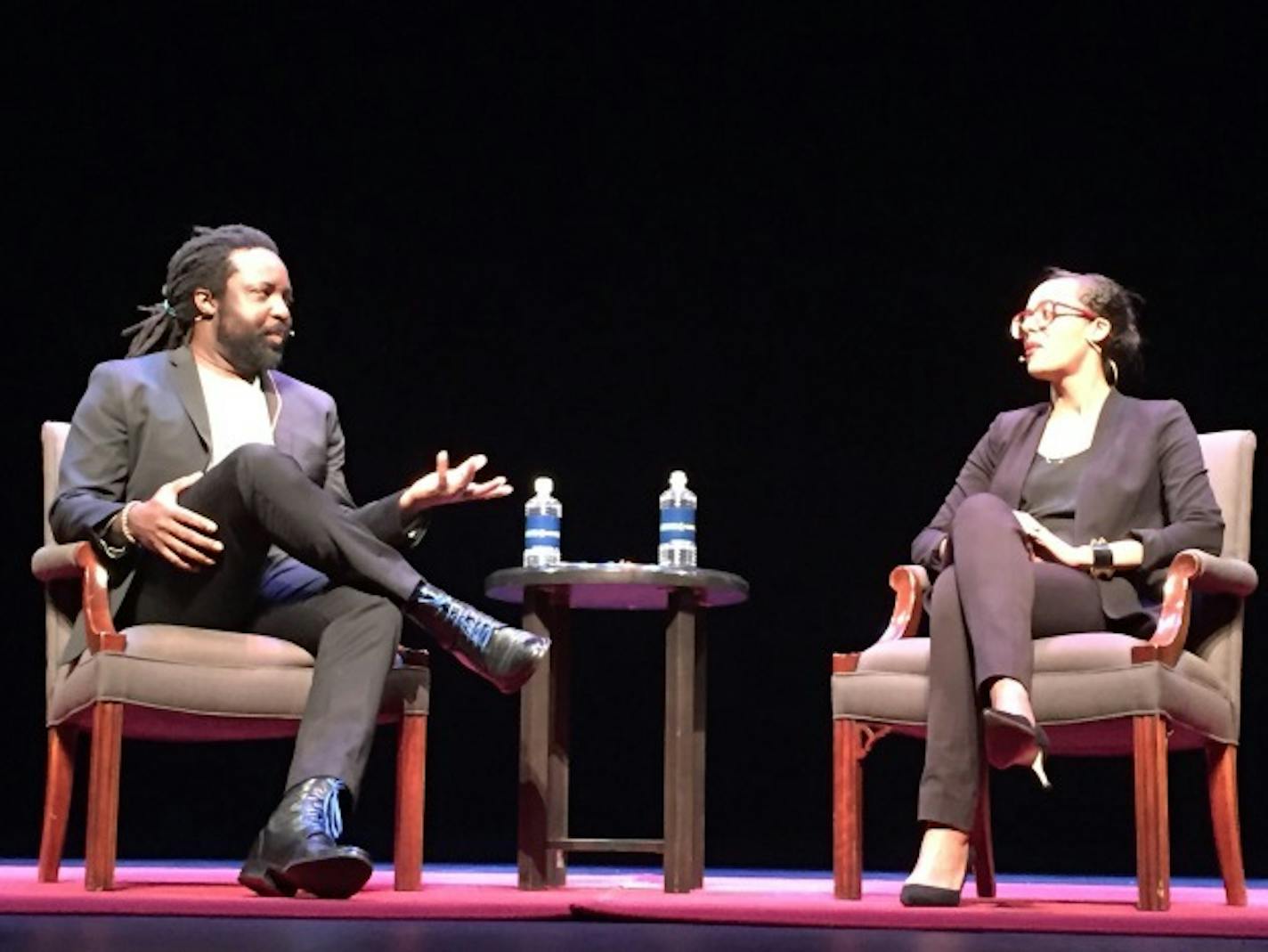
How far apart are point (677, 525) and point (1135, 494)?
2.91 ft

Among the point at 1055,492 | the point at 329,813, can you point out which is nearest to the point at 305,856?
the point at 329,813

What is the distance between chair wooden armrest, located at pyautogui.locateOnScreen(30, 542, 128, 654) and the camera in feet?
10.3

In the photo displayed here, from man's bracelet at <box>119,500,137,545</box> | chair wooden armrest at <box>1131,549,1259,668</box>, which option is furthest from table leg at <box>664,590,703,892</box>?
man's bracelet at <box>119,500,137,545</box>

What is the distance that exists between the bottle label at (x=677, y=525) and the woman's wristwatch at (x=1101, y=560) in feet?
2.79

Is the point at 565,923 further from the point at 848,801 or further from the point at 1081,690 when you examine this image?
the point at 1081,690

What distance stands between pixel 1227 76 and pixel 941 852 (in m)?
2.65

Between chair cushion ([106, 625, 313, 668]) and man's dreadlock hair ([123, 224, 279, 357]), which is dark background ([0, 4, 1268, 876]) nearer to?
man's dreadlock hair ([123, 224, 279, 357])

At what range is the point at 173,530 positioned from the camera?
10.2ft

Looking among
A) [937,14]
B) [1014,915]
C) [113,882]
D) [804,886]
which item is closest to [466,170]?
[937,14]

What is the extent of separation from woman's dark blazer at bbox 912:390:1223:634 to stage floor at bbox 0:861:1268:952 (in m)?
0.53

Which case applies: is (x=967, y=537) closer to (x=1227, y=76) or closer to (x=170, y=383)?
(x=170, y=383)

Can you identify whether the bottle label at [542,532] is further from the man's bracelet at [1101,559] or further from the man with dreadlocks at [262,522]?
the man's bracelet at [1101,559]

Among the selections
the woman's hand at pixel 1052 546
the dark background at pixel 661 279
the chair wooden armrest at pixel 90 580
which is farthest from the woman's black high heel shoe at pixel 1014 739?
the dark background at pixel 661 279

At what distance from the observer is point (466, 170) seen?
5.05 metres
